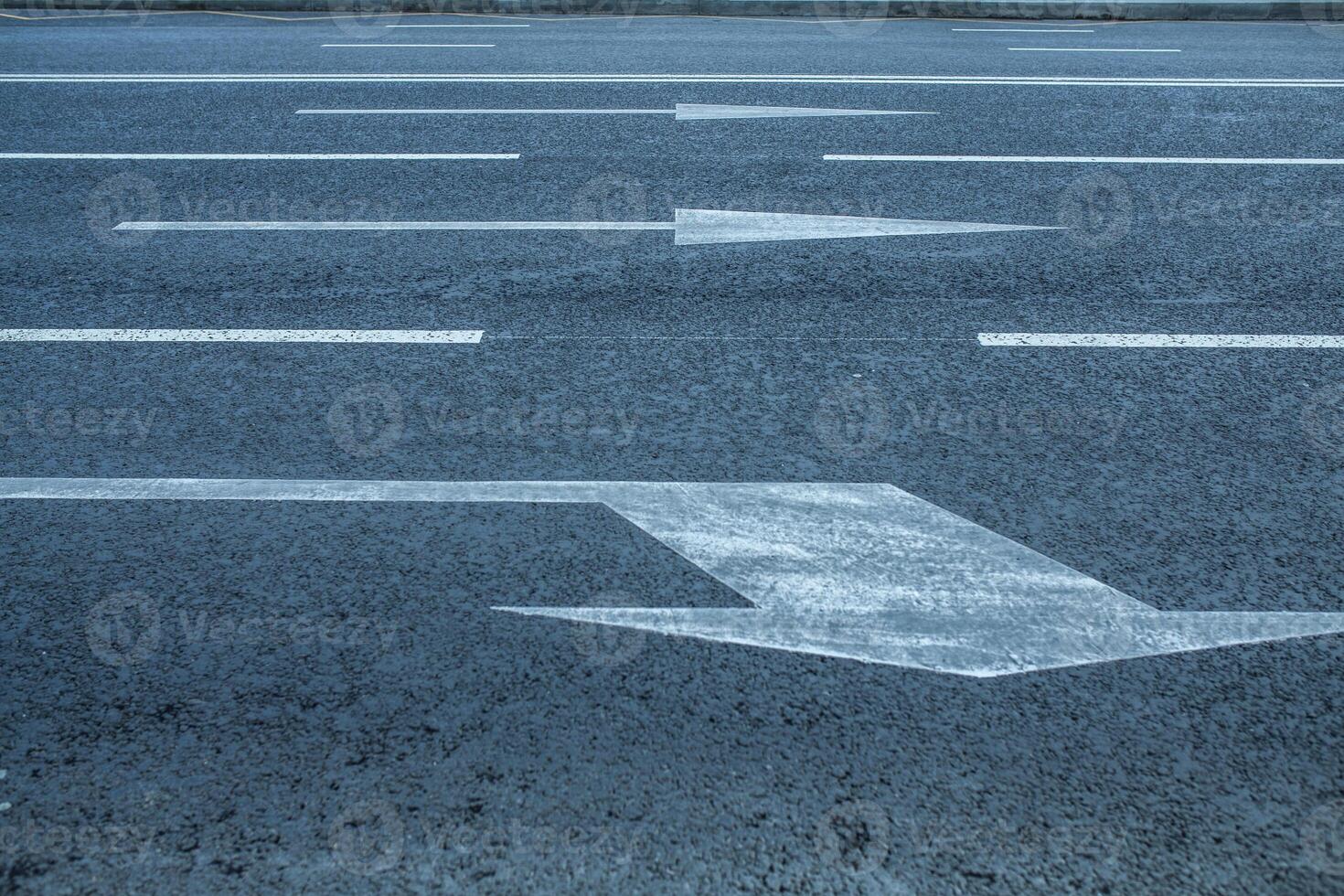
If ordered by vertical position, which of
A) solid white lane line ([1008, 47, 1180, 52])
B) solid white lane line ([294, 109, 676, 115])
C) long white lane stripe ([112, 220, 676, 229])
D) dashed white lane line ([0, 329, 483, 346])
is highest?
solid white lane line ([1008, 47, 1180, 52])

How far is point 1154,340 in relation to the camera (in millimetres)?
5148

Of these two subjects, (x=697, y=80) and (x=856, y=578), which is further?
Result: (x=697, y=80)

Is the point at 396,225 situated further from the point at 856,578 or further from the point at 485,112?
the point at 856,578

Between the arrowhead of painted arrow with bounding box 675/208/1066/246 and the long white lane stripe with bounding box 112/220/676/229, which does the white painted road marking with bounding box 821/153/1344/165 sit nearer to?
the arrowhead of painted arrow with bounding box 675/208/1066/246

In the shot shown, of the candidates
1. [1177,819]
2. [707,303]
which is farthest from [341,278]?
[1177,819]

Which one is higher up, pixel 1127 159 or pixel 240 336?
pixel 1127 159

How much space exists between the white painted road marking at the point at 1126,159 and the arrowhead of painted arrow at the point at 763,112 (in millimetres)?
1312

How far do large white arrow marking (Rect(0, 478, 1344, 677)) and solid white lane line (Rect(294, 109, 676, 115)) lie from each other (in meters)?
5.78

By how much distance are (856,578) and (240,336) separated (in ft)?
10.1

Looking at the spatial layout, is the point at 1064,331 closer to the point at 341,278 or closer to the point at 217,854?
the point at 341,278

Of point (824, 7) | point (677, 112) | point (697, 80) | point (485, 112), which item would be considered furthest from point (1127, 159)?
point (824, 7)

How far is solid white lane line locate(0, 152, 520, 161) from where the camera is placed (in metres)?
7.98

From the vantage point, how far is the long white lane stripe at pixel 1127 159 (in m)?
7.86

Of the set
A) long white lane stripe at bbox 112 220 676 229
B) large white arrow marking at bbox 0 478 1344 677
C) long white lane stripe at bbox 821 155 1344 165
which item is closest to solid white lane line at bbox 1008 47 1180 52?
long white lane stripe at bbox 821 155 1344 165
